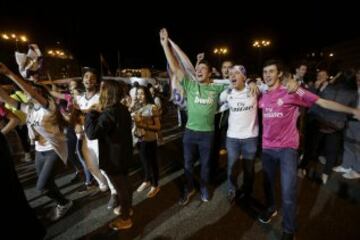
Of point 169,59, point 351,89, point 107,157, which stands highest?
point 169,59

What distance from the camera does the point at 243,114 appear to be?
409 centimetres

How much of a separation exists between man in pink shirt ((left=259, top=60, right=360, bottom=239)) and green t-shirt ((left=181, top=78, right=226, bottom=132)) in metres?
0.95

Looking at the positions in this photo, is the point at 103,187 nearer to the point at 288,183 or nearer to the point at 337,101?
the point at 288,183

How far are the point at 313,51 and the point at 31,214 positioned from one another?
48.2 m

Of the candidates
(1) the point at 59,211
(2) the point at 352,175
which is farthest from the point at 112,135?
(2) the point at 352,175

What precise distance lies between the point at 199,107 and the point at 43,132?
231cm

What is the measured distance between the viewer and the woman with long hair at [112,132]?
126 inches

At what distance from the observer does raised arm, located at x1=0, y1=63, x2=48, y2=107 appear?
2979 millimetres

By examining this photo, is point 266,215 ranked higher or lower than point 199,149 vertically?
lower

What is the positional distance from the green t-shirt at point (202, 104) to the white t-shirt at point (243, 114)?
273 mm

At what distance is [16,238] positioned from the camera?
5.46ft

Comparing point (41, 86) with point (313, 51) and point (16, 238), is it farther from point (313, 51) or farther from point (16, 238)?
point (313, 51)

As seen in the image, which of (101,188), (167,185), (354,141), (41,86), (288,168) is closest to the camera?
(288,168)

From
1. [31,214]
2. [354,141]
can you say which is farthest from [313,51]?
[31,214]
